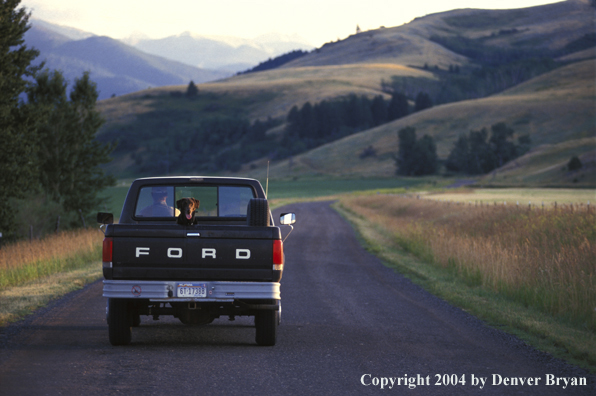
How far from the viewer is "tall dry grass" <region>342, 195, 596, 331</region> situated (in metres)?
11.4

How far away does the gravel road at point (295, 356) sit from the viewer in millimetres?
6711

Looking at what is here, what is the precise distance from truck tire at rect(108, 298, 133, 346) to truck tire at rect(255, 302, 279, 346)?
5.55ft

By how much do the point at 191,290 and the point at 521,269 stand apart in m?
7.87

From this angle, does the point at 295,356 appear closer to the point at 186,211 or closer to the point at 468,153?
the point at 186,211

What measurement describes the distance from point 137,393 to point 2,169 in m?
20.2

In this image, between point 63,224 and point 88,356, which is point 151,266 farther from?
point 63,224

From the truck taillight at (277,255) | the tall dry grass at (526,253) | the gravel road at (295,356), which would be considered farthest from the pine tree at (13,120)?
the truck taillight at (277,255)

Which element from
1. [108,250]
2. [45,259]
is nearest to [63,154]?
[45,259]

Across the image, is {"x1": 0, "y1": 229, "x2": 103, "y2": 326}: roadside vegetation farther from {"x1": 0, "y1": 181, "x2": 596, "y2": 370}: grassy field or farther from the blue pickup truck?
the blue pickup truck

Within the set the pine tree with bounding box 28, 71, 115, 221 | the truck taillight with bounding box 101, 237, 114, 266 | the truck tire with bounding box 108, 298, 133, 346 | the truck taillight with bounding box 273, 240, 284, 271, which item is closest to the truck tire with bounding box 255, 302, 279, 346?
the truck taillight with bounding box 273, 240, 284, 271

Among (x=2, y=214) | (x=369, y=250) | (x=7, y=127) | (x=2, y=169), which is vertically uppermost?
(x=7, y=127)

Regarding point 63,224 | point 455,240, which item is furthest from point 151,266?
point 63,224

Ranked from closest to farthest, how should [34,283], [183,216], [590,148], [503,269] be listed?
[183,216]
[503,269]
[34,283]
[590,148]

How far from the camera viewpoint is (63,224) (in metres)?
35.1
